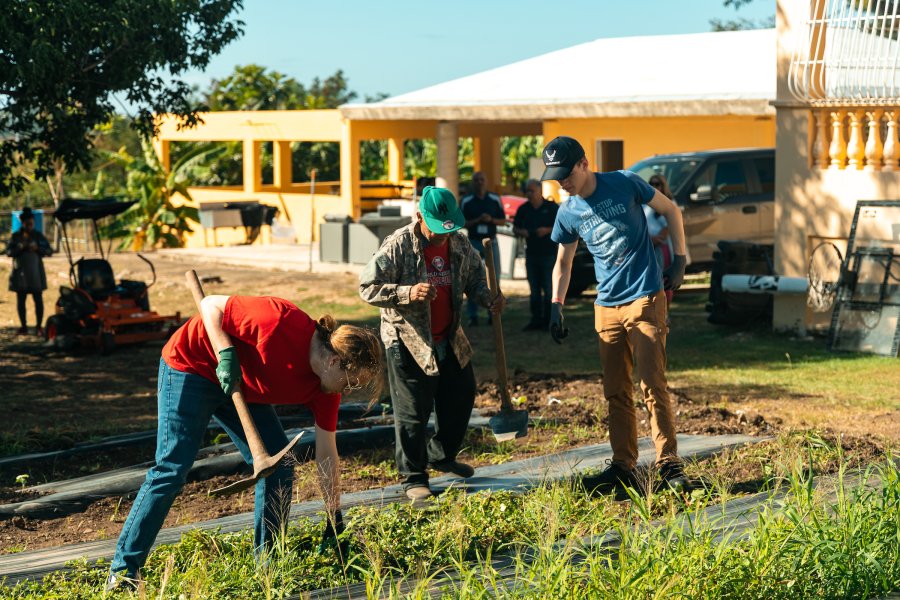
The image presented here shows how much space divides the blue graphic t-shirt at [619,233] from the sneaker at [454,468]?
1273mm

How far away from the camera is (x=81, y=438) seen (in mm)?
8930

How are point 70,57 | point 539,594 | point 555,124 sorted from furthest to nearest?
point 555,124 < point 70,57 < point 539,594

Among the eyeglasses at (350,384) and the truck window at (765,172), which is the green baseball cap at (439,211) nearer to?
the eyeglasses at (350,384)

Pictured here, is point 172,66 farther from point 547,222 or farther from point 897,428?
point 897,428

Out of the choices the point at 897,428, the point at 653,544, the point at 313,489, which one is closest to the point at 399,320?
the point at 313,489

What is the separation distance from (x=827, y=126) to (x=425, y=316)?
7.89 m

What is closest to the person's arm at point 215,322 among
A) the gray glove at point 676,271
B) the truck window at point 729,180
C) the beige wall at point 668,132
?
the gray glove at point 676,271

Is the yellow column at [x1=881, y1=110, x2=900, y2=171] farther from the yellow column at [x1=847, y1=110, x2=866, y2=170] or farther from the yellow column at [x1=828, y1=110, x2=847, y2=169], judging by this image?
the yellow column at [x1=828, y1=110, x2=847, y2=169]

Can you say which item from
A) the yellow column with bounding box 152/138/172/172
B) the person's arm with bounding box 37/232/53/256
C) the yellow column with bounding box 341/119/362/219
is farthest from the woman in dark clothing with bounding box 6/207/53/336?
the yellow column with bounding box 152/138/172/172

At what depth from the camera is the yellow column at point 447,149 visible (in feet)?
85.8

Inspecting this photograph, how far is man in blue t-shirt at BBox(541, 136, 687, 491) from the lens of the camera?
22.1 ft

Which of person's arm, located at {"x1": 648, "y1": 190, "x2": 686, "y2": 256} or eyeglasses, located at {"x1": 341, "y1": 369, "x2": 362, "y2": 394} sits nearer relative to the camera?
eyeglasses, located at {"x1": 341, "y1": 369, "x2": 362, "y2": 394}

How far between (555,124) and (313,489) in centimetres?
1804

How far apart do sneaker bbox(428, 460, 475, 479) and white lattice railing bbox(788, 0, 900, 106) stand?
741 cm
